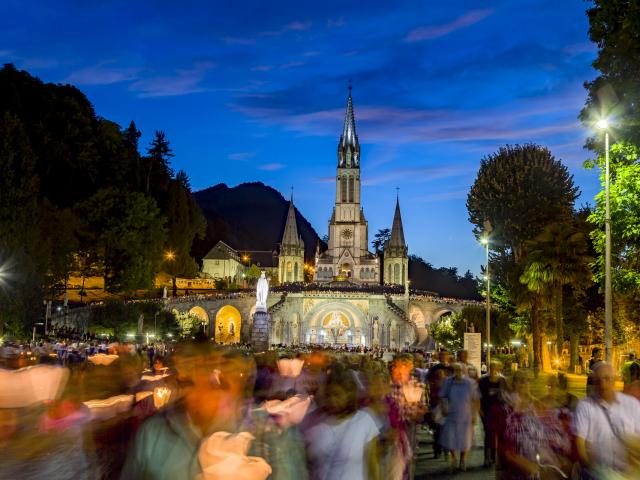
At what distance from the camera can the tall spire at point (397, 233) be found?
110 metres

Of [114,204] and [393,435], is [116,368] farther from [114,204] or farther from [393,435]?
[114,204]

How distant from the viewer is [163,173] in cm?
8656

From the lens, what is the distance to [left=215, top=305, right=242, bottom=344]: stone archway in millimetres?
87375

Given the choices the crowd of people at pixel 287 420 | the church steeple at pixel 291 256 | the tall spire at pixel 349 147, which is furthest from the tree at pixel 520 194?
the tall spire at pixel 349 147

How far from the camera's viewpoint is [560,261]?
36.2 m

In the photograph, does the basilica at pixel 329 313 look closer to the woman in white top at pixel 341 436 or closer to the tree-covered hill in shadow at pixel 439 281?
Answer: the tree-covered hill in shadow at pixel 439 281

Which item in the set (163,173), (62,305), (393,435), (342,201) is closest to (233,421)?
(393,435)

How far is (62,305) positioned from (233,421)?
210ft

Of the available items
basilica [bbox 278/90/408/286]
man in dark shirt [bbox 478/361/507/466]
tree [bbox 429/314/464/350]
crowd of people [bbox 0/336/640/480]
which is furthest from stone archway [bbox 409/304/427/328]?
man in dark shirt [bbox 478/361/507/466]

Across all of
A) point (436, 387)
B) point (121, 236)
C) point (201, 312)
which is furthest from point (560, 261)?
point (201, 312)

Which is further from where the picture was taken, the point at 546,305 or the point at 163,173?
the point at 163,173

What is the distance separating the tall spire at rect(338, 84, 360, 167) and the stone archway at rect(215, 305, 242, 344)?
38.3 meters

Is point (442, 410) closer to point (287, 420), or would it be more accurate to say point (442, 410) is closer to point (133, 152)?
point (287, 420)

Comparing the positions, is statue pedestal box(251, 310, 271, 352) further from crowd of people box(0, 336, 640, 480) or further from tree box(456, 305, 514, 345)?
crowd of people box(0, 336, 640, 480)
